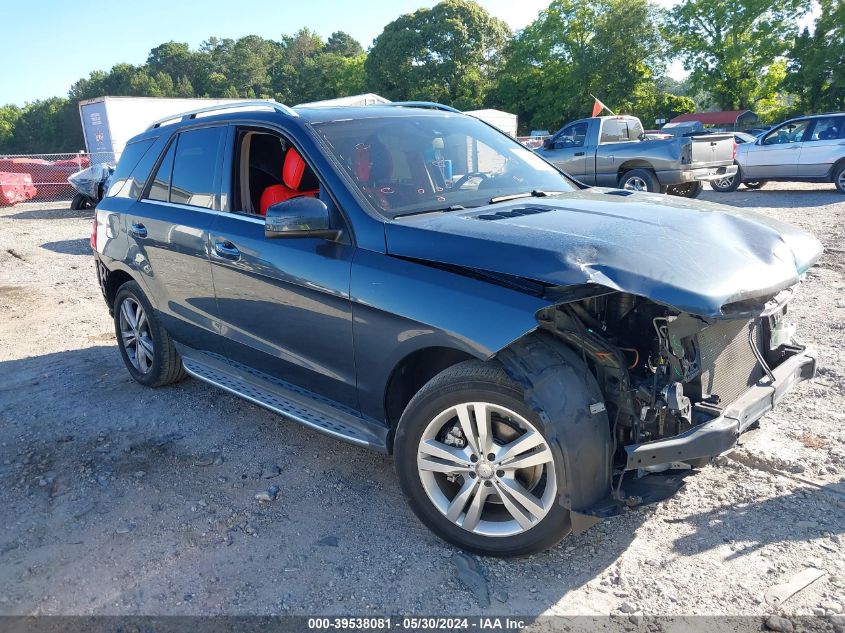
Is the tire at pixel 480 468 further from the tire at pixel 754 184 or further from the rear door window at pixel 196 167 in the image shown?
the tire at pixel 754 184

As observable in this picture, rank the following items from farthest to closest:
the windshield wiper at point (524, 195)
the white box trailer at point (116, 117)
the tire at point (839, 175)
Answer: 1. the white box trailer at point (116, 117)
2. the tire at point (839, 175)
3. the windshield wiper at point (524, 195)

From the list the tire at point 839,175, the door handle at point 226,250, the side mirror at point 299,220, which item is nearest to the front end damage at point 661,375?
the side mirror at point 299,220

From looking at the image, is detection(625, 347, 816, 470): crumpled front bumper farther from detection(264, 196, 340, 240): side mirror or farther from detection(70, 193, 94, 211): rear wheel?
detection(70, 193, 94, 211): rear wheel

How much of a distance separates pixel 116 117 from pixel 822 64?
43.8 meters

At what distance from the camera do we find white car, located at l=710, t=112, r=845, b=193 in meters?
14.2

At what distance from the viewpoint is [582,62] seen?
5716cm

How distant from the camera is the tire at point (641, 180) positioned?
43.6 ft

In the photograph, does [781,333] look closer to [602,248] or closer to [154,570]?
[602,248]

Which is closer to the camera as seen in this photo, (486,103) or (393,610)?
(393,610)

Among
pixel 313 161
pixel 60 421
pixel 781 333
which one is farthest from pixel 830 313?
pixel 60 421

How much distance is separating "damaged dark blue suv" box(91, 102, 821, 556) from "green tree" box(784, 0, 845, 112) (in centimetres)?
Result: 4979

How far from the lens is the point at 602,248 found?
2631mm

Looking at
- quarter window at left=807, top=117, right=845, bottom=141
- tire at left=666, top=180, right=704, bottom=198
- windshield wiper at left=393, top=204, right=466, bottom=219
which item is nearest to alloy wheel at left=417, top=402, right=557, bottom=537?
windshield wiper at left=393, top=204, right=466, bottom=219

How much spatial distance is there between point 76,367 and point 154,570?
338 cm
